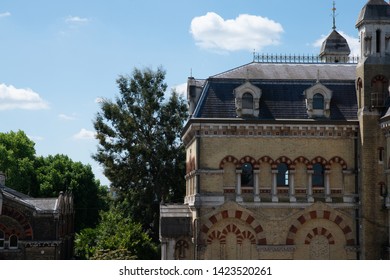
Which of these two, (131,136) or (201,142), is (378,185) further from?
(131,136)

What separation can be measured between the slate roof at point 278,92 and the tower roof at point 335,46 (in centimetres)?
2326

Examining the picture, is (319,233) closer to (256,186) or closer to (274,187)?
(274,187)

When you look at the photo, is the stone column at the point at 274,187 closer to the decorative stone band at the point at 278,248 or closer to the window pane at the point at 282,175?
the window pane at the point at 282,175

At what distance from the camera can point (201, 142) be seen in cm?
4162

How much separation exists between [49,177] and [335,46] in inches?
1327

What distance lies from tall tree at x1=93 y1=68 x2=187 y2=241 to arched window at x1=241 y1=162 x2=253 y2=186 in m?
19.2

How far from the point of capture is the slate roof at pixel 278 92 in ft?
139

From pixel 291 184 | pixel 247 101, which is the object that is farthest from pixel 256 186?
pixel 247 101

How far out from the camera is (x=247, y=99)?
42375mm

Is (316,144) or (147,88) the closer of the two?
(316,144)

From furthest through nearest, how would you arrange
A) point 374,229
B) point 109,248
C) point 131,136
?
point 131,136 < point 109,248 < point 374,229

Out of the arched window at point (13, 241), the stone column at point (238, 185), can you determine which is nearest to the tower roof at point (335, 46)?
the stone column at point (238, 185)

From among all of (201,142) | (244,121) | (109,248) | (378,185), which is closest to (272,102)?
(244,121)

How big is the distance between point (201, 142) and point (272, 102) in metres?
5.00
